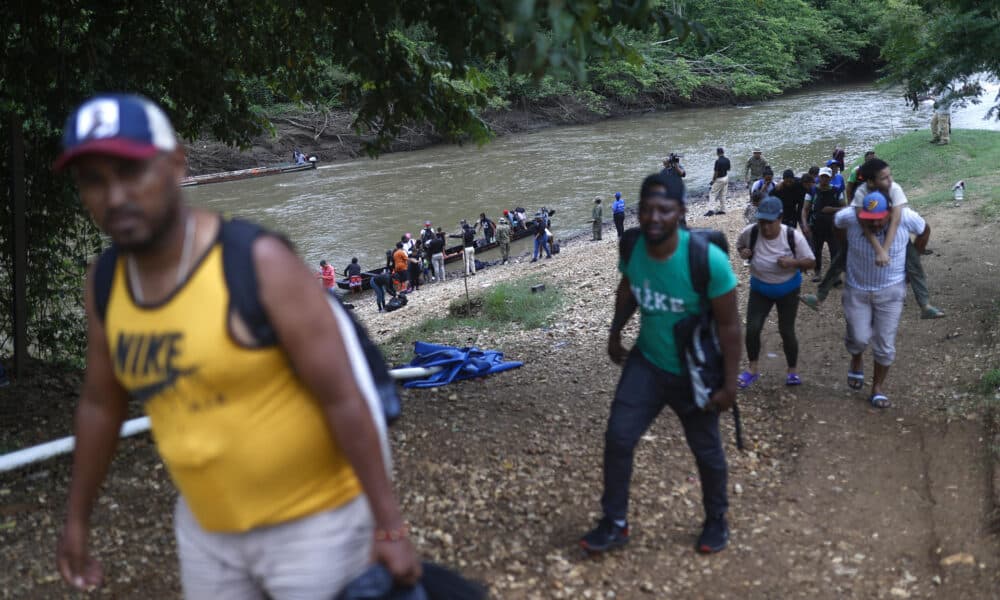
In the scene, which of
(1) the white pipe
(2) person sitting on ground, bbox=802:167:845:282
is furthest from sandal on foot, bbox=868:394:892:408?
(1) the white pipe

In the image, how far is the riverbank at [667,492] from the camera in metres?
4.13

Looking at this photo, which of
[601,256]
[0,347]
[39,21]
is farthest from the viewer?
[601,256]

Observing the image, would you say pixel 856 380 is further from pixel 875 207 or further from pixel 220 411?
pixel 220 411

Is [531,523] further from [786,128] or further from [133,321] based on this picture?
[786,128]

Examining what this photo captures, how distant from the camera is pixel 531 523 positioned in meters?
4.62

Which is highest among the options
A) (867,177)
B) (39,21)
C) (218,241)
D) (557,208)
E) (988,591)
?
(39,21)

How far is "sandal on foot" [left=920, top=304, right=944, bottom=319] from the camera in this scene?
859 centimetres

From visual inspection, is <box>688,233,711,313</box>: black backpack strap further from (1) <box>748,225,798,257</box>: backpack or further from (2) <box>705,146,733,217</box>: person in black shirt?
(2) <box>705,146,733,217</box>: person in black shirt

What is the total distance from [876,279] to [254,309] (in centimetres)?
559

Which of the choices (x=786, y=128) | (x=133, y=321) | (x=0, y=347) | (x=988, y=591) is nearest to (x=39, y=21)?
(x=0, y=347)

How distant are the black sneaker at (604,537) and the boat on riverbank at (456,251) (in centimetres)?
1686

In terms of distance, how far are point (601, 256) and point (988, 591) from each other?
1372 cm

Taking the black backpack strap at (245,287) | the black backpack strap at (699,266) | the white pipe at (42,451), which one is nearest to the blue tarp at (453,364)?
the white pipe at (42,451)

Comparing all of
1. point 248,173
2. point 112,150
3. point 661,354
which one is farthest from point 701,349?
point 248,173
